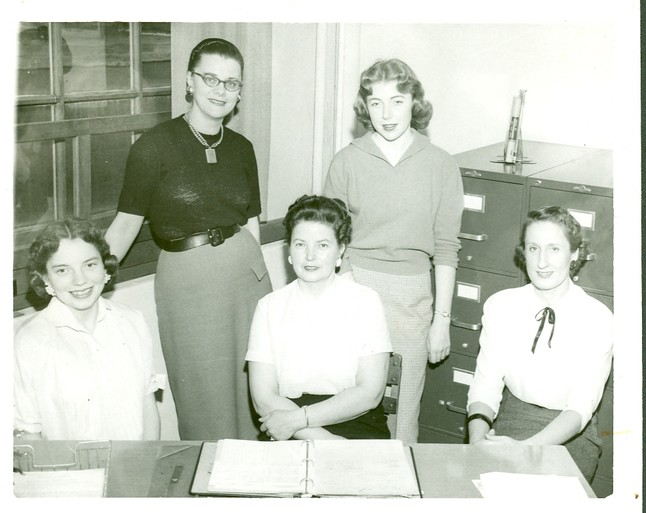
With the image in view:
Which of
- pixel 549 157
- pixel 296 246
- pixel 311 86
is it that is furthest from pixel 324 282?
pixel 311 86

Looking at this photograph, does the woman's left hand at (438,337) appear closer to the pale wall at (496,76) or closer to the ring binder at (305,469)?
the ring binder at (305,469)

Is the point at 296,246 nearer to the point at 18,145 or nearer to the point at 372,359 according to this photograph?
the point at 372,359

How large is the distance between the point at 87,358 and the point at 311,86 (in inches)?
68.0

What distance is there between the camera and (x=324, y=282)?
8.13 feet

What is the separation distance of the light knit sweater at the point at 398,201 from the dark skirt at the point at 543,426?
0.59 metres

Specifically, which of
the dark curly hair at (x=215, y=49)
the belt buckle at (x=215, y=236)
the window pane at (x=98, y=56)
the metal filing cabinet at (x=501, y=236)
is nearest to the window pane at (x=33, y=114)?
the window pane at (x=98, y=56)

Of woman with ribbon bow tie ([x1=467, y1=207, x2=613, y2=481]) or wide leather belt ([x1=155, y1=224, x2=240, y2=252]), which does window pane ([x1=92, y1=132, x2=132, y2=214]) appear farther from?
woman with ribbon bow tie ([x1=467, y1=207, x2=613, y2=481])

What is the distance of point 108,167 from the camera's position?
260cm

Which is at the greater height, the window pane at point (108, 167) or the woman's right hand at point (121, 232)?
the window pane at point (108, 167)

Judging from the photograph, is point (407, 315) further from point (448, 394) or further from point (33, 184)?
point (33, 184)

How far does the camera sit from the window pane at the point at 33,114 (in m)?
2.17

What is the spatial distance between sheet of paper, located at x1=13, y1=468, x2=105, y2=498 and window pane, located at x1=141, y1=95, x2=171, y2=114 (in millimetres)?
1296

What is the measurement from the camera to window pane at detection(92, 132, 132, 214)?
2576 mm

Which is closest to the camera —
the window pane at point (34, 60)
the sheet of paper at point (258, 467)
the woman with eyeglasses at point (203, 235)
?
the sheet of paper at point (258, 467)
